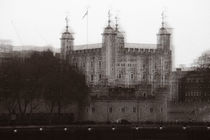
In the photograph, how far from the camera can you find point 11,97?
86375 mm

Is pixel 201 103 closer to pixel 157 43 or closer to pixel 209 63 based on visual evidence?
pixel 209 63

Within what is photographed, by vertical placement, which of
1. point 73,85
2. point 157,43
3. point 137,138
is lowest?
point 137,138

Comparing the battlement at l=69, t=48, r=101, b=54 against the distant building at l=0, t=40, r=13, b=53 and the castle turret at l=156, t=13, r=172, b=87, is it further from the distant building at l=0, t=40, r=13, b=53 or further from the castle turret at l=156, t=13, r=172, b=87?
the distant building at l=0, t=40, r=13, b=53

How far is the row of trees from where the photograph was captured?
85688 millimetres

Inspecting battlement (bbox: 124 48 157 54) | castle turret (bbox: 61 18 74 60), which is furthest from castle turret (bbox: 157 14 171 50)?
castle turret (bbox: 61 18 74 60)

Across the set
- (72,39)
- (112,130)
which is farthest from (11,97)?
(72,39)

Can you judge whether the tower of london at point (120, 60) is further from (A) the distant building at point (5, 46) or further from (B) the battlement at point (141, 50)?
(A) the distant building at point (5, 46)

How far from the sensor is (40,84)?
86.9 m

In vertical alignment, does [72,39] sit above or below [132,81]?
above

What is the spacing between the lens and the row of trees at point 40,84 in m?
85.7

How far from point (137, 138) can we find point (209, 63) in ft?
147

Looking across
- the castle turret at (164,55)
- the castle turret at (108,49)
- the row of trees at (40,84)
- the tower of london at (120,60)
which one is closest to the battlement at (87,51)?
the tower of london at (120,60)

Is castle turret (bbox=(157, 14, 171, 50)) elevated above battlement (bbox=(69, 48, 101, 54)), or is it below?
above

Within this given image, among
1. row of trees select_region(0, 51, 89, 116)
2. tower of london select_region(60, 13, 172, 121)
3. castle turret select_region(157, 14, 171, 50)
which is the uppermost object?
castle turret select_region(157, 14, 171, 50)
